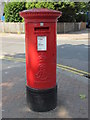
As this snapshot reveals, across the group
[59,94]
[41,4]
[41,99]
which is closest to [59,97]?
[59,94]

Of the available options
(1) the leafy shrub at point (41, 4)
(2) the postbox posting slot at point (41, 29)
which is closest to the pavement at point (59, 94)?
(2) the postbox posting slot at point (41, 29)

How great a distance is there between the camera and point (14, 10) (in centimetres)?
2252

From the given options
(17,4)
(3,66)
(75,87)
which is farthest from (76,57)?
(17,4)

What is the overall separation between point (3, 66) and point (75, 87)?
10.8 ft

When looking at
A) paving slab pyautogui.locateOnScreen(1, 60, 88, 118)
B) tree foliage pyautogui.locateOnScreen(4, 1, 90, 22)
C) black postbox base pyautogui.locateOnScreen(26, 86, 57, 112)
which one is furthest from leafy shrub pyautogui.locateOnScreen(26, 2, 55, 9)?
black postbox base pyautogui.locateOnScreen(26, 86, 57, 112)

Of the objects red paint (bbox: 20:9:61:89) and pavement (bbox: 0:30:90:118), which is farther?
pavement (bbox: 0:30:90:118)

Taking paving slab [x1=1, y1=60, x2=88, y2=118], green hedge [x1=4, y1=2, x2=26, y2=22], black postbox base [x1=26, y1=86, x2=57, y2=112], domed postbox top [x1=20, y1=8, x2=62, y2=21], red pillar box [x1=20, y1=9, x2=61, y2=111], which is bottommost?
paving slab [x1=1, y1=60, x2=88, y2=118]

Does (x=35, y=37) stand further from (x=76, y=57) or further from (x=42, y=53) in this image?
(x=76, y=57)

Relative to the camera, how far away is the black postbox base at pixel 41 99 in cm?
391

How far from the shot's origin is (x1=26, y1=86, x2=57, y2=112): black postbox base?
3912 mm

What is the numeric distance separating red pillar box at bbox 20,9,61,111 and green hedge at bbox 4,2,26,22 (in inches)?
751

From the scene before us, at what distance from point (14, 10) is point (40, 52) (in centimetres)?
1970

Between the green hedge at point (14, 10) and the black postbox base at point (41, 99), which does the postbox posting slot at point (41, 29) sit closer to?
the black postbox base at point (41, 99)

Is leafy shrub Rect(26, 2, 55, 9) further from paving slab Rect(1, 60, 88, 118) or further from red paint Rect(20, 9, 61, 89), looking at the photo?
red paint Rect(20, 9, 61, 89)
